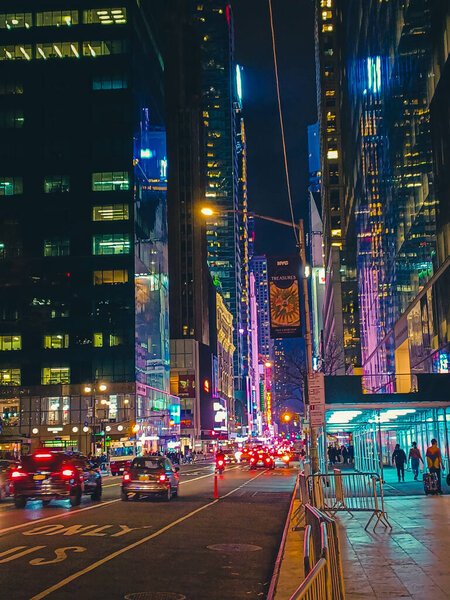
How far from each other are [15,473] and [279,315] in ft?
33.7

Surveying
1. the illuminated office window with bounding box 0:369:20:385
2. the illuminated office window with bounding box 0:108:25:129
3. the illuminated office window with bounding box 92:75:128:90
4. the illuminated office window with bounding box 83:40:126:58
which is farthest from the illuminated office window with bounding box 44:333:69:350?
the illuminated office window with bounding box 83:40:126:58

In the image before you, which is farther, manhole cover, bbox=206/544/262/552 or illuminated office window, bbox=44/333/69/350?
illuminated office window, bbox=44/333/69/350

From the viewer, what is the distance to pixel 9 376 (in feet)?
314

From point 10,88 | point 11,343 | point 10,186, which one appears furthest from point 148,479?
point 10,88

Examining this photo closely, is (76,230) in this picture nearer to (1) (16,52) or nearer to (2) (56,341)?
(2) (56,341)

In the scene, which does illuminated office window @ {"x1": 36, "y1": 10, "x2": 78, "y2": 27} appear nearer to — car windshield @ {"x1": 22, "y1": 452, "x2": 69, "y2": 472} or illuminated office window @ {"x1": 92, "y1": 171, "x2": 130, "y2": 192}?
illuminated office window @ {"x1": 92, "y1": 171, "x2": 130, "y2": 192}

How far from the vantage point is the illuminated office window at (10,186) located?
101m

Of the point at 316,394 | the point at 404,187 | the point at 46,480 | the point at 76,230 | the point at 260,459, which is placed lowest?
the point at 260,459

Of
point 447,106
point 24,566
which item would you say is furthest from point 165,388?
point 24,566

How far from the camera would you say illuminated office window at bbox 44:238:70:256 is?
98.9 m

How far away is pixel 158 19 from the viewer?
13462 centimetres

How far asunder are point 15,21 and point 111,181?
92.8 feet

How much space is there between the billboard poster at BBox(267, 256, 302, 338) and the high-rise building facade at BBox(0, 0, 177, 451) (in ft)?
224

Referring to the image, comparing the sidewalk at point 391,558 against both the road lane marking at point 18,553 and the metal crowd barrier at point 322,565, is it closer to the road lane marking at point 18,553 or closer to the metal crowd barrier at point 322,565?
the metal crowd barrier at point 322,565
